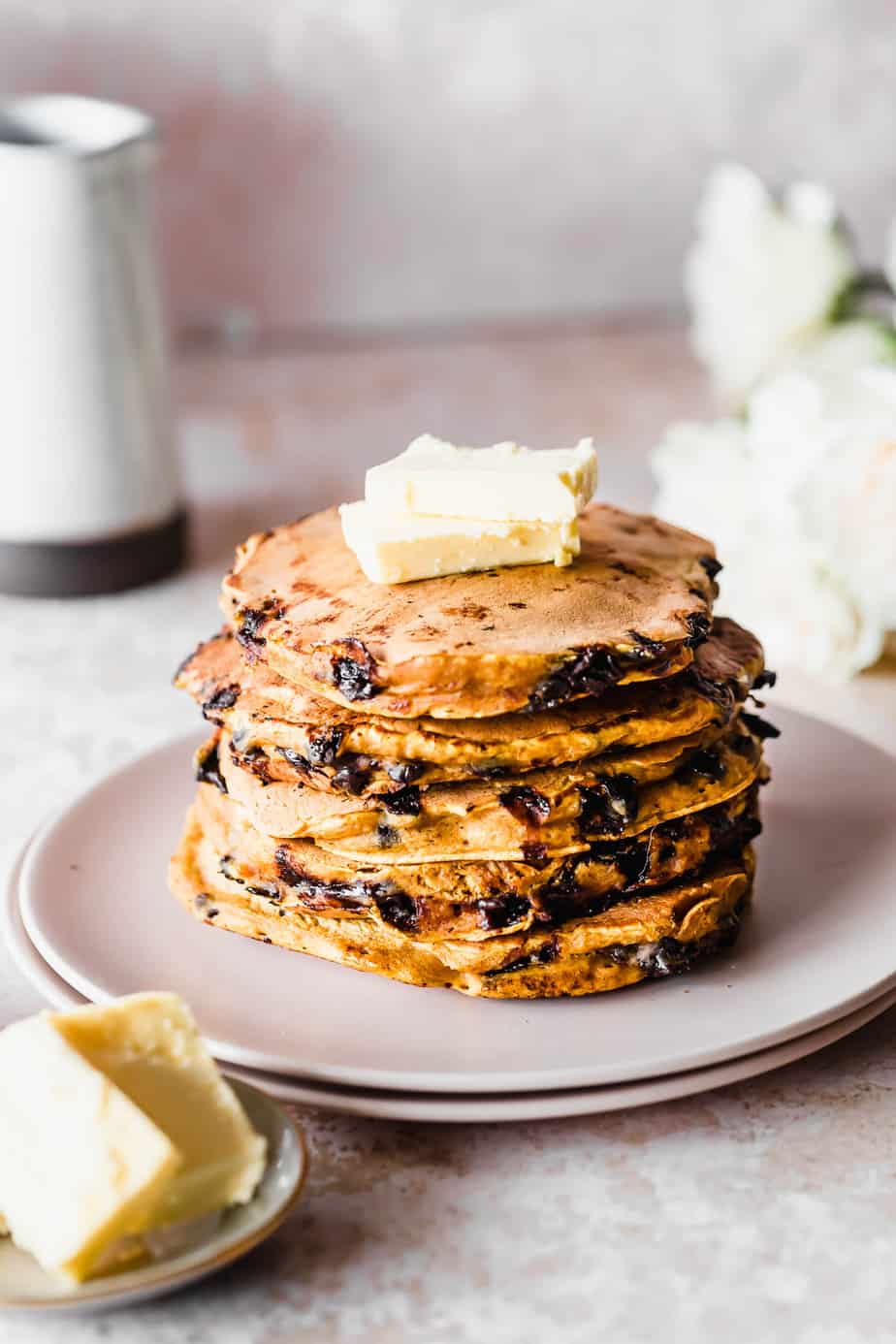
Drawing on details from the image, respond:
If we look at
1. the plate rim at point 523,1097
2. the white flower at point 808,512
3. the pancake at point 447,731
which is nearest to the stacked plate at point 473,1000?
the plate rim at point 523,1097

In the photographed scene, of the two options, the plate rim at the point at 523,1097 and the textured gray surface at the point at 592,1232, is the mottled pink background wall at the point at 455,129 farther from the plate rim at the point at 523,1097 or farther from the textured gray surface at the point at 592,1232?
the plate rim at the point at 523,1097

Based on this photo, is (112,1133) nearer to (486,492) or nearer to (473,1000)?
(473,1000)

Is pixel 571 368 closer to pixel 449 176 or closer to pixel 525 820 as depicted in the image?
pixel 449 176

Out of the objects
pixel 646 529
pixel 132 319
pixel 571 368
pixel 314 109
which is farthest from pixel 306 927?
pixel 314 109

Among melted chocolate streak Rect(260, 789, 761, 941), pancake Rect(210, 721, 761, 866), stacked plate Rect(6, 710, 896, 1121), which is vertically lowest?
stacked plate Rect(6, 710, 896, 1121)

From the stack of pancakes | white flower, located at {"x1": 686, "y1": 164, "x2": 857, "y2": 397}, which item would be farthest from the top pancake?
white flower, located at {"x1": 686, "y1": 164, "x2": 857, "y2": 397}

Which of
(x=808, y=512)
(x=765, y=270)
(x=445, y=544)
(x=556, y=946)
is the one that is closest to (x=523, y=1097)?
(x=556, y=946)

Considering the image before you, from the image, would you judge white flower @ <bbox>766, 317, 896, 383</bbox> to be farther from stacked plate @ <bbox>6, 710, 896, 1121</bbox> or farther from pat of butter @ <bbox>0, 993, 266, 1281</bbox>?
pat of butter @ <bbox>0, 993, 266, 1281</bbox>
